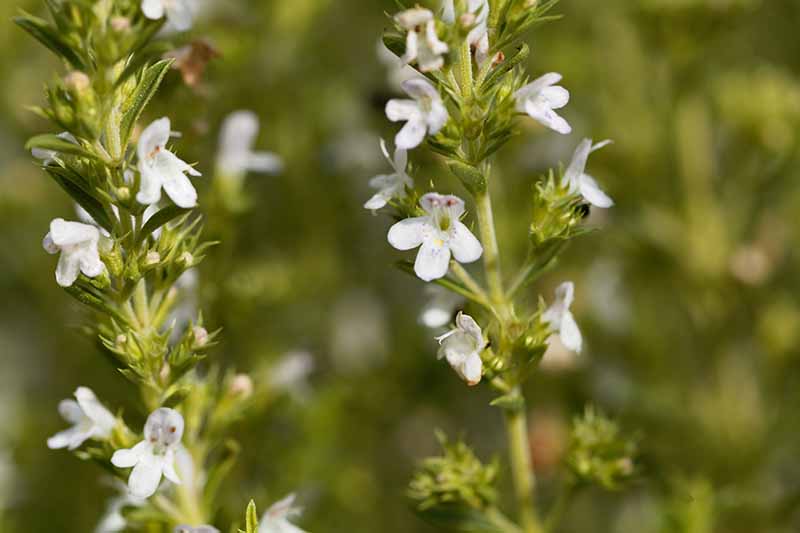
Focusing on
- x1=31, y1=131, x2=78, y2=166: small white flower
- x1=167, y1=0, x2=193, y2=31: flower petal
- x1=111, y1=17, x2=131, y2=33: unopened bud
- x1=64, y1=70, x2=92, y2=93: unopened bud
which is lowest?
x1=64, y1=70, x2=92, y2=93: unopened bud

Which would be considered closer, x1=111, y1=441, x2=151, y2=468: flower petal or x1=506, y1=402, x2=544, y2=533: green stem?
x1=111, y1=441, x2=151, y2=468: flower petal

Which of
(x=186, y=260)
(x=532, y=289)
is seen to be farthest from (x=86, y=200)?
(x=532, y=289)

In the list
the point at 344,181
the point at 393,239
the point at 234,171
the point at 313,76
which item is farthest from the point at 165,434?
the point at 313,76

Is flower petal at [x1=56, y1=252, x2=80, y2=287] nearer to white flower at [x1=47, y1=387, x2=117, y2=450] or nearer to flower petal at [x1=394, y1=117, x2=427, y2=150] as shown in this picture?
white flower at [x1=47, y1=387, x2=117, y2=450]

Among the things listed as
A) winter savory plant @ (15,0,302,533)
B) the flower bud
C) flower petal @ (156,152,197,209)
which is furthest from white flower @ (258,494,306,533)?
flower petal @ (156,152,197,209)

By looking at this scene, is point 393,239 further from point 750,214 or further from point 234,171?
point 750,214

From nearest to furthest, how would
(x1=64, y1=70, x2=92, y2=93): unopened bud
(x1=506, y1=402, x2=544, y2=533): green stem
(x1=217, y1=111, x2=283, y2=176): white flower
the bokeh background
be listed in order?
(x1=64, y1=70, x2=92, y2=93): unopened bud → (x1=506, y1=402, x2=544, y2=533): green stem → (x1=217, y1=111, x2=283, y2=176): white flower → the bokeh background
